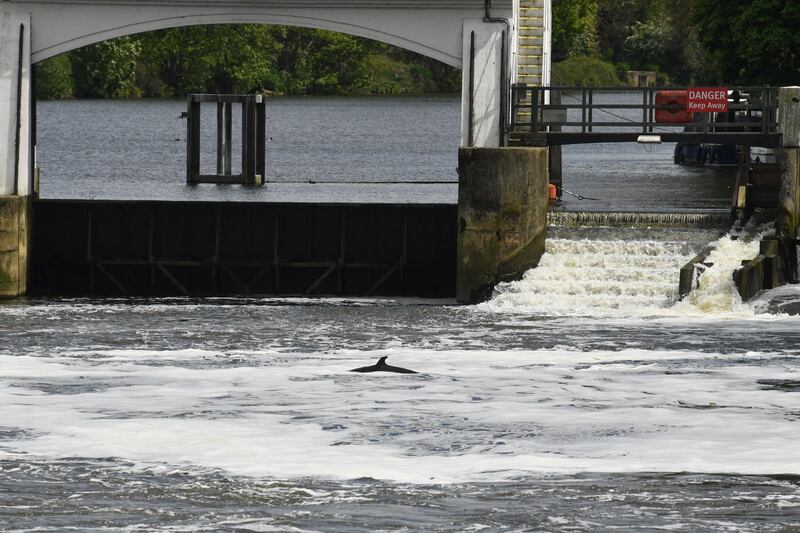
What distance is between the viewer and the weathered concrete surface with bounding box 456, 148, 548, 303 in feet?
110

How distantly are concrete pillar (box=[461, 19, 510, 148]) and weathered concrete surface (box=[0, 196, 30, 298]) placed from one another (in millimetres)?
8649

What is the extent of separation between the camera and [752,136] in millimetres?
35406

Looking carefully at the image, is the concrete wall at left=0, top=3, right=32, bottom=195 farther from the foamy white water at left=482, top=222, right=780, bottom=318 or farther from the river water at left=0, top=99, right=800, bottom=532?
the foamy white water at left=482, top=222, right=780, bottom=318

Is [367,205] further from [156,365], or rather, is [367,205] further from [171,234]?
[156,365]

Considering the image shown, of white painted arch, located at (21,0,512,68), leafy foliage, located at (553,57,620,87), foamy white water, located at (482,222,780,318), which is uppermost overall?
leafy foliage, located at (553,57,620,87)

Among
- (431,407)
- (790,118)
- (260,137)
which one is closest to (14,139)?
(431,407)

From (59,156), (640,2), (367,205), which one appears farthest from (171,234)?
(640,2)

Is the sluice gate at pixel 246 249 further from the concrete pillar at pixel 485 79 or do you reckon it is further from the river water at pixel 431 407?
the concrete pillar at pixel 485 79

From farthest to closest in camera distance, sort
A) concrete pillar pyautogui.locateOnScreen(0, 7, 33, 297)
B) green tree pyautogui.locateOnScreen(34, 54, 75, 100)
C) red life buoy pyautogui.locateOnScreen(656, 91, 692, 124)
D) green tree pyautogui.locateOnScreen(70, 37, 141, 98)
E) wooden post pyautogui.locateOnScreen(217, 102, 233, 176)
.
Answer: green tree pyautogui.locateOnScreen(70, 37, 141, 98), green tree pyautogui.locateOnScreen(34, 54, 75, 100), wooden post pyautogui.locateOnScreen(217, 102, 233, 176), red life buoy pyautogui.locateOnScreen(656, 91, 692, 124), concrete pillar pyautogui.locateOnScreen(0, 7, 33, 297)

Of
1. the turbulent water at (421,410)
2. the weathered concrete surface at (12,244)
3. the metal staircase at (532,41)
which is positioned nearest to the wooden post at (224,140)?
the metal staircase at (532,41)

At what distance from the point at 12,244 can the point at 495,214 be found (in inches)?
364

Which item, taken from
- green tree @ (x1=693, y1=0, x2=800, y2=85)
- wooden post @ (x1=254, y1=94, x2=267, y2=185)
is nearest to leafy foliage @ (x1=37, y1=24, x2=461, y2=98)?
wooden post @ (x1=254, y1=94, x2=267, y2=185)

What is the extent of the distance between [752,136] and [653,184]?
2106 centimetres

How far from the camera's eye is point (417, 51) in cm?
3469
